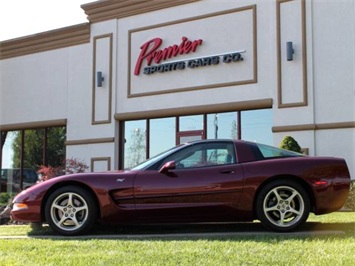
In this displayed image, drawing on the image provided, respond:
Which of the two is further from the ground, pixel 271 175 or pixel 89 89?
pixel 89 89

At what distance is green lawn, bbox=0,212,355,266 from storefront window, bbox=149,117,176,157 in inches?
360

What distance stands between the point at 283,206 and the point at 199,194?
103 cm

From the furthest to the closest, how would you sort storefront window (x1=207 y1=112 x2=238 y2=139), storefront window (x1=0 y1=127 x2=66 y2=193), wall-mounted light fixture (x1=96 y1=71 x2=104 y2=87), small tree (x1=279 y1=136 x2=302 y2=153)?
storefront window (x1=0 y1=127 x2=66 y2=193) → wall-mounted light fixture (x1=96 y1=71 x2=104 y2=87) → storefront window (x1=207 y1=112 x2=238 y2=139) → small tree (x1=279 y1=136 x2=302 y2=153)

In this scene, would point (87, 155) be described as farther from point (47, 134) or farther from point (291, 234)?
point (291, 234)

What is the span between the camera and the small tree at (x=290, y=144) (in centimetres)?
1181

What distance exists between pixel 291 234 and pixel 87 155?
38.7 ft

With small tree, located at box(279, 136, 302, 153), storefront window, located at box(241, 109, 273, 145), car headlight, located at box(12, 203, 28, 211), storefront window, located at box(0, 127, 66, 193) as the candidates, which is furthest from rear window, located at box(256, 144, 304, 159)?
storefront window, located at box(0, 127, 66, 193)

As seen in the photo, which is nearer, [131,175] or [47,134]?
[131,175]

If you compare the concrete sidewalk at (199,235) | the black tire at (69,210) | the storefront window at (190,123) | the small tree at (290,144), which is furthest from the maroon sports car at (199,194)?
the storefront window at (190,123)

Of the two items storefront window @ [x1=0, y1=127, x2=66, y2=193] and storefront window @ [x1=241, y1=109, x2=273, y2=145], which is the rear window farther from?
storefront window @ [x1=0, y1=127, x2=66, y2=193]

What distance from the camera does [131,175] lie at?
5785 millimetres

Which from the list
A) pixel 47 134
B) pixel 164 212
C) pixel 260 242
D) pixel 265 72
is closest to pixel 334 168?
pixel 260 242

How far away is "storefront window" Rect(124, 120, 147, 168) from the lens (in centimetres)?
1573

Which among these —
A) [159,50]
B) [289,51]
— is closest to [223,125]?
[289,51]
